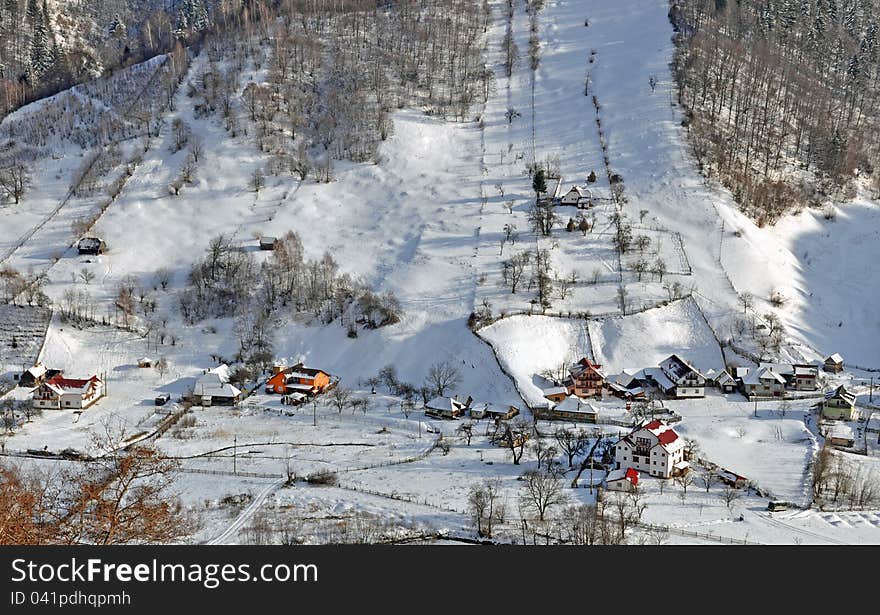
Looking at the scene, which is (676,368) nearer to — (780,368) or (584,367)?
(584,367)

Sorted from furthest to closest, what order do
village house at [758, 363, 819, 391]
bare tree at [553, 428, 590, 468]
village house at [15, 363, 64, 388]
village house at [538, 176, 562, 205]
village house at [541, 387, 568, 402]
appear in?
village house at [538, 176, 562, 205]
village house at [15, 363, 64, 388]
village house at [758, 363, 819, 391]
village house at [541, 387, 568, 402]
bare tree at [553, 428, 590, 468]

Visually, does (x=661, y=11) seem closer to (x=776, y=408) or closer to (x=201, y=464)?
(x=776, y=408)

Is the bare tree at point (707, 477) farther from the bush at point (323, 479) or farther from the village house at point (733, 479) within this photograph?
the bush at point (323, 479)

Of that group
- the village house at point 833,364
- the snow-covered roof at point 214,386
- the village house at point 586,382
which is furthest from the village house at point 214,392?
the village house at point 833,364

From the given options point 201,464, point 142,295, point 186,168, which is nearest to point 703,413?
point 201,464

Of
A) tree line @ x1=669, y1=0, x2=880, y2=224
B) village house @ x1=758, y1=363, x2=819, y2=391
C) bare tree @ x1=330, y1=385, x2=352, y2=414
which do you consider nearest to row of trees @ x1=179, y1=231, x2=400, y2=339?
bare tree @ x1=330, y1=385, x2=352, y2=414

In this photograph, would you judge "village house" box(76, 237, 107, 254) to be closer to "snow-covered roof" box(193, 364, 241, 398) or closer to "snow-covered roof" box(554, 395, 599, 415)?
"snow-covered roof" box(193, 364, 241, 398)

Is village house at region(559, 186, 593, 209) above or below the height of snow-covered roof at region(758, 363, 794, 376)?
above

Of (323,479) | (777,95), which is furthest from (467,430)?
(777,95)
